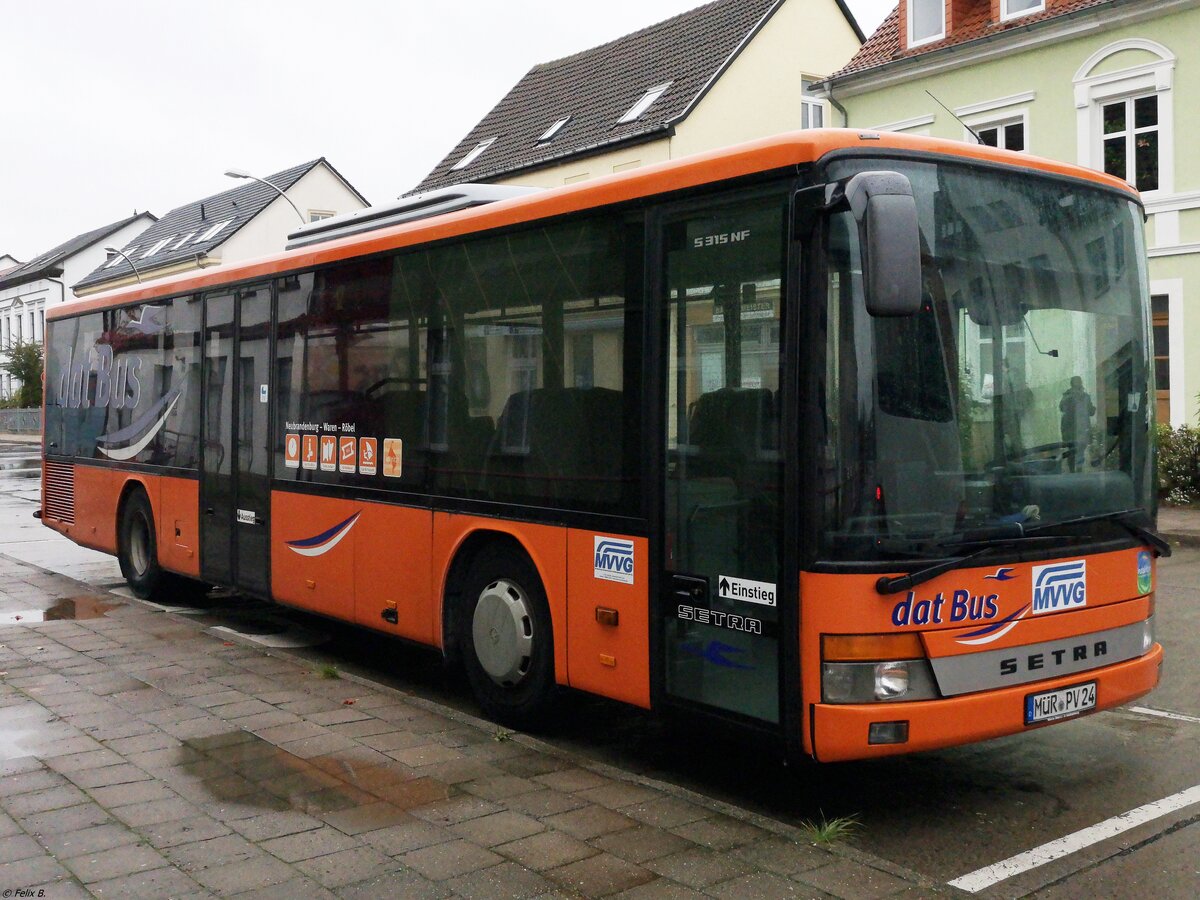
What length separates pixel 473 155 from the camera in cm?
3569

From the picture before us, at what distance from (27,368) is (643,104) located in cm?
4639

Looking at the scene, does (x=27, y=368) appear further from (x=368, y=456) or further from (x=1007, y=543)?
(x=1007, y=543)

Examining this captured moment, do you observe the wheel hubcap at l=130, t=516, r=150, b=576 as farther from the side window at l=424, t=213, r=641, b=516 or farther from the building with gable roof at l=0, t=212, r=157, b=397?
the building with gable roof at l=0, t=212, r=157, b=397

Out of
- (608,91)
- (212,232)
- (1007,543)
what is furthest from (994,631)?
A: (212,232)

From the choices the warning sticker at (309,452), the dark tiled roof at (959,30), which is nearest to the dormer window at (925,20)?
the dark tiled roof at (959,30)

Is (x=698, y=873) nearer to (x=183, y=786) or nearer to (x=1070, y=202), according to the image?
(x=183, y=786)

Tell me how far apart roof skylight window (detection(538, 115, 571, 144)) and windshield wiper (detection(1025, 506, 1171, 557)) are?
2790 cm

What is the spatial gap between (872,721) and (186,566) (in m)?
7.44

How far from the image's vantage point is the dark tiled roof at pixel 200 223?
5188 centimetres

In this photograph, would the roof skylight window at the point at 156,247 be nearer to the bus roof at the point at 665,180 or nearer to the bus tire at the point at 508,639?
the bus roof at the point at 665,180

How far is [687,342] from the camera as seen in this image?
5.85m

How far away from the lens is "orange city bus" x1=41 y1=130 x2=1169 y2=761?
5.10 metres

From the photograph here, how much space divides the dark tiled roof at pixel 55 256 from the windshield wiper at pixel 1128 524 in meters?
72.5

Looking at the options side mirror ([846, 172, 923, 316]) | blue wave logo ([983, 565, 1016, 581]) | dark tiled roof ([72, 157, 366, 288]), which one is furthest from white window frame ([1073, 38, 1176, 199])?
dark tiled roof ([72, 157, 366, 288])
